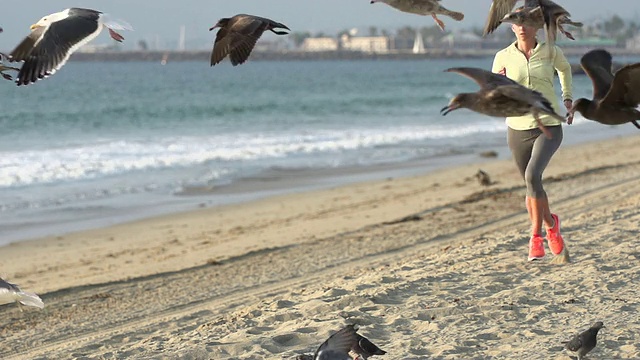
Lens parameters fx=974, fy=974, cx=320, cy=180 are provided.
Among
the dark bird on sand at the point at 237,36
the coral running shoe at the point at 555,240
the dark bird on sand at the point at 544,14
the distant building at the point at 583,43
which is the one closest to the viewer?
the dark bird on sand at the point at 544,14

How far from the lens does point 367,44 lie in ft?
520

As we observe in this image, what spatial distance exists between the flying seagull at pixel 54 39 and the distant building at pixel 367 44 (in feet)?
471

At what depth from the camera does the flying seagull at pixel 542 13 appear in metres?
4.89

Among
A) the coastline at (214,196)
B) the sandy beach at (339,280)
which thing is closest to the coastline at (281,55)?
the coastline at (214,196)

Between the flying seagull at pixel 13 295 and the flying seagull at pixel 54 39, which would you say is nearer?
the flying seagull at pixel 13 295

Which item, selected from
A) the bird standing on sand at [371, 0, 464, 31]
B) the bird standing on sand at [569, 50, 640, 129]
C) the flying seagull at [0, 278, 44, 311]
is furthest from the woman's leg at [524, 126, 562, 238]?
the flying seagull at [0, 278, 44, 311]

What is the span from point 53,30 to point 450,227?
6737 millimetres

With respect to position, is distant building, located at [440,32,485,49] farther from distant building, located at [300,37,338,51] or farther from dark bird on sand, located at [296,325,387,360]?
dark bird on sand, located at [296,325,387,360]

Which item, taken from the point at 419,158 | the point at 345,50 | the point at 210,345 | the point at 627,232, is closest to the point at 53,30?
the point at 210,345

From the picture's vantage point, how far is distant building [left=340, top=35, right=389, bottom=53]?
5920 inches

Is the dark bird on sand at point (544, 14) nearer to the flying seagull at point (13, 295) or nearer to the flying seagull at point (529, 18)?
the flying seagull at point (529, 18)

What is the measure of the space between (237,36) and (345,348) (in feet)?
5.73

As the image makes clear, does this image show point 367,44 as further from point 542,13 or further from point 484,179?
point 542,13

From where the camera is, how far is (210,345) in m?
5.73
